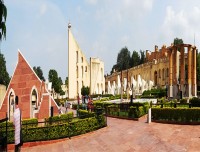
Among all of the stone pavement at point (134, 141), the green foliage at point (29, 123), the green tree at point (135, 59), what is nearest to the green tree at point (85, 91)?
the stone pavement at point (134, 141)

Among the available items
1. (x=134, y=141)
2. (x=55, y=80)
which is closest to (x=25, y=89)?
(x=134, y=141)

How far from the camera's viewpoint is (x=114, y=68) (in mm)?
103562

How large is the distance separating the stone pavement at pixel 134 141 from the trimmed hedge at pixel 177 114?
2.61ft

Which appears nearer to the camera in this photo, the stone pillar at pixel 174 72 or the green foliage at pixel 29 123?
the green foliage at pixel 29 123

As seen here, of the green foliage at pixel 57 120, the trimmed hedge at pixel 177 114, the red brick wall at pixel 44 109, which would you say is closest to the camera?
the green foliage at pixel 57 120

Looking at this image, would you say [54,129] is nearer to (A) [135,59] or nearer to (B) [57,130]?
(B) [57,130]

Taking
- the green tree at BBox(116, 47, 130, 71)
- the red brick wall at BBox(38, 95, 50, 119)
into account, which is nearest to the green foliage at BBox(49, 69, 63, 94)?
the green tree at BBox(116, 47, 130, 71)

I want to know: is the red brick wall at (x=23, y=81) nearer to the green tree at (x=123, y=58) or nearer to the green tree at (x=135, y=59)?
the green tree at (x=135, y=59)

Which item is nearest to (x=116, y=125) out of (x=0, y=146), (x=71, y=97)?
(x=0, y=146)

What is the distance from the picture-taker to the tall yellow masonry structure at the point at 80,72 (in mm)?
54000

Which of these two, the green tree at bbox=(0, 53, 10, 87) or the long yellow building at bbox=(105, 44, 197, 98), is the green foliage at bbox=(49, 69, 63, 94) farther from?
the green tree at bbox=(0, 53, 10, 87)

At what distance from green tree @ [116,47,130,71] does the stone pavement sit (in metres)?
81.0

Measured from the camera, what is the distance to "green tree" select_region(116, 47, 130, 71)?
97.0 m

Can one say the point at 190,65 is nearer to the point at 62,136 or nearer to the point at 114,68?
the point at 62,136
